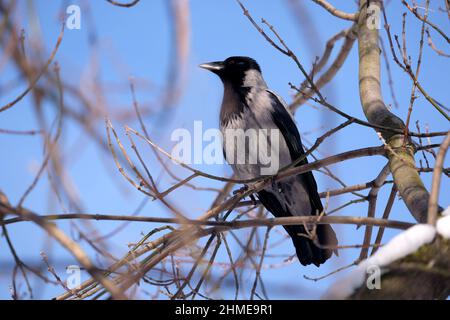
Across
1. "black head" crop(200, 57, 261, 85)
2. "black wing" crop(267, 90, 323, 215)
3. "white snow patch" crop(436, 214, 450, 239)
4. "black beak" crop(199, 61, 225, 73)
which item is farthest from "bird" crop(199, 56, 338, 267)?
"white snow patch" crop(436, 214, 450, 239)

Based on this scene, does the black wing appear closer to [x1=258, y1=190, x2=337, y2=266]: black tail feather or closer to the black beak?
[x1=258, y1=190, x2=337, y2=266]: black tail feather

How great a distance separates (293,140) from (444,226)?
2.70 meters

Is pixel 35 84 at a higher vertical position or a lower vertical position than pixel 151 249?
lower

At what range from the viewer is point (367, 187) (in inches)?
146

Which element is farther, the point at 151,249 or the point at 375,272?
the point at 151,249

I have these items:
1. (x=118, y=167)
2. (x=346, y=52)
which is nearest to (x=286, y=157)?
(x=346, y=52)

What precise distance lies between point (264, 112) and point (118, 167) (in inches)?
74.7

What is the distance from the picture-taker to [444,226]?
219 cm

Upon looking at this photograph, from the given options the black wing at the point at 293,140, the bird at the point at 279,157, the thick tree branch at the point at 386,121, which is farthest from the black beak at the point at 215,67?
the thick tree branch at the point at 386,121

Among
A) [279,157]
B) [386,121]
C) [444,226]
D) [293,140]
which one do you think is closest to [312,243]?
[279,157]

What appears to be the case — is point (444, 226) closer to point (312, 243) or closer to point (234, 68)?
point (312, 243)
